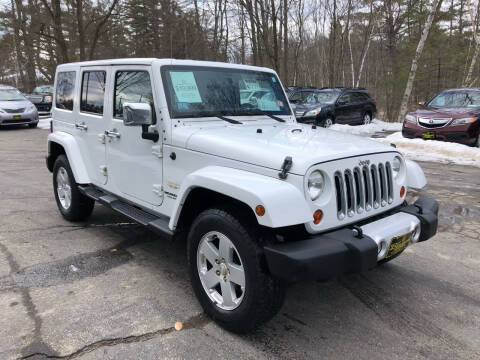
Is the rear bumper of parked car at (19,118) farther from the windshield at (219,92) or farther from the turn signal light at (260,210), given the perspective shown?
the turn signal light at (260,210)

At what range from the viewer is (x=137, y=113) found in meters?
3.19

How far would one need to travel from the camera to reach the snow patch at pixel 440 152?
30.2 feet

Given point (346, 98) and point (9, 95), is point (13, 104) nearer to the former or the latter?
point (9, 95)

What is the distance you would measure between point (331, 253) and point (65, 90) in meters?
4.16

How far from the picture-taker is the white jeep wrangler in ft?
8.01

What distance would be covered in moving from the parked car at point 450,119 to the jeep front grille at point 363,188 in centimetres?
859

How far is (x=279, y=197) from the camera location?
92.7 inches

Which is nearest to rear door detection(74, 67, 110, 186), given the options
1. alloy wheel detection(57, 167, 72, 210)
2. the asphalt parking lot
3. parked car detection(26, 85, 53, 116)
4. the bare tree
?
alloy wheel detection(57, 167, 72, 210)

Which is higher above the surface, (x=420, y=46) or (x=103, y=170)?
(x=420, y=46)

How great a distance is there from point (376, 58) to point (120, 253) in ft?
133

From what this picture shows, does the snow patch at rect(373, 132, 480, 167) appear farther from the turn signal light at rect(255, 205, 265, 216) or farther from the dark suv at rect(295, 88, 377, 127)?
the turn signal light at rect(255, 205, 265, 216)

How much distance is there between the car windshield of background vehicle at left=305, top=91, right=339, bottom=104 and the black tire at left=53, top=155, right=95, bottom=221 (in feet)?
39.2

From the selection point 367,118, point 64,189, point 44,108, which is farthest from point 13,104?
point 367,118

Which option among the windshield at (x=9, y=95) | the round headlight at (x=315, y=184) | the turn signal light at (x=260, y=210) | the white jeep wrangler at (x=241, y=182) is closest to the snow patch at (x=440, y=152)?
the white jeep wrangler at (x=241, y=182)
